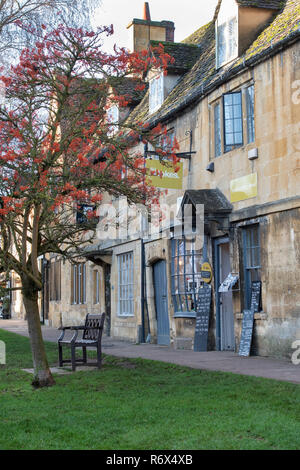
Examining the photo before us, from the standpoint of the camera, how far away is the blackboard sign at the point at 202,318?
15.2m

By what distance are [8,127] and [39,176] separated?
103 centimetres

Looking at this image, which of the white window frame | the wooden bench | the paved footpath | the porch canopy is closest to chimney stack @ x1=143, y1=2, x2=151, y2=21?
the white window frame

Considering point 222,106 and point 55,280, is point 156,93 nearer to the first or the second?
point 222,106

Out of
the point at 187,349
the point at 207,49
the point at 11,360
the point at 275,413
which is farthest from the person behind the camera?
the point at 207,49

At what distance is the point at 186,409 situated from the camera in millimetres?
7285

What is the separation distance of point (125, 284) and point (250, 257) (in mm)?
7933

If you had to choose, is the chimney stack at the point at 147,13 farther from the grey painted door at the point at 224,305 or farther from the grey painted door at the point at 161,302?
the grey painted door at the point at 224,305

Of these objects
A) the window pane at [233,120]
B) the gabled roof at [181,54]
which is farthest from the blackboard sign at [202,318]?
Result: the gabled roof at [181,54]

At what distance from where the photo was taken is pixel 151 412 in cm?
718

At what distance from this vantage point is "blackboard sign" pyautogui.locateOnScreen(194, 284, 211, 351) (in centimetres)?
1524

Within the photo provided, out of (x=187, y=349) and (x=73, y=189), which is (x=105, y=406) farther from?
(x=187, y=349)

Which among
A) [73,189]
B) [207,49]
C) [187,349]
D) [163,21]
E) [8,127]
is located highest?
[163,21]

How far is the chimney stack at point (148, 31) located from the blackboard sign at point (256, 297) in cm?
1467
